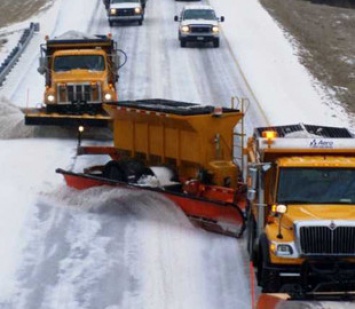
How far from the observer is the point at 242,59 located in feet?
131

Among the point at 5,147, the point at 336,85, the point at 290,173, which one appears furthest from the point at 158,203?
the point at 336,85

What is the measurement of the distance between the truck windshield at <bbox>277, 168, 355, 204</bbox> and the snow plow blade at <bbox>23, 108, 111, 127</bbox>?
11.8 metres

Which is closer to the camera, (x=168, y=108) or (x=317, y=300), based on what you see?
(x=317, y=300)

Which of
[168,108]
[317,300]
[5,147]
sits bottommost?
[5,147]

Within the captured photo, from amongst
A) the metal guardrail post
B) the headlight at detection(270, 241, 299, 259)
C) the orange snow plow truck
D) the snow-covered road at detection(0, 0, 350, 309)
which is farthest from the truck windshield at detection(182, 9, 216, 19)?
the headlight at detection(270, 241, 299, 259)

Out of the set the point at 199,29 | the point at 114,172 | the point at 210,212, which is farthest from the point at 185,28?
the point at 210,212

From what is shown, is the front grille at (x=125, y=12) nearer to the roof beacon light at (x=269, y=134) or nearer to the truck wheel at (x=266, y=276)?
the roof beacon light at (x=269, y=134)

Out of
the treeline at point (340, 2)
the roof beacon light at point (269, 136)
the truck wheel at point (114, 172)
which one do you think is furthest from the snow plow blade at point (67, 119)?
the treeline at point (340, 2)

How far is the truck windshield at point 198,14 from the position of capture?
42.7 meters

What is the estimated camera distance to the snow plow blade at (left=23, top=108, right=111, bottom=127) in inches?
978

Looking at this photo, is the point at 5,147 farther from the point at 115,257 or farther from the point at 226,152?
the point at 115,257

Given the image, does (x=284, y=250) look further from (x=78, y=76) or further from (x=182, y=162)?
(x=78, y=76)

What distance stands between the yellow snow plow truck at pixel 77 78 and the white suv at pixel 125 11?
20.7 meters

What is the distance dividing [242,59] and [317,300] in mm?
29051
